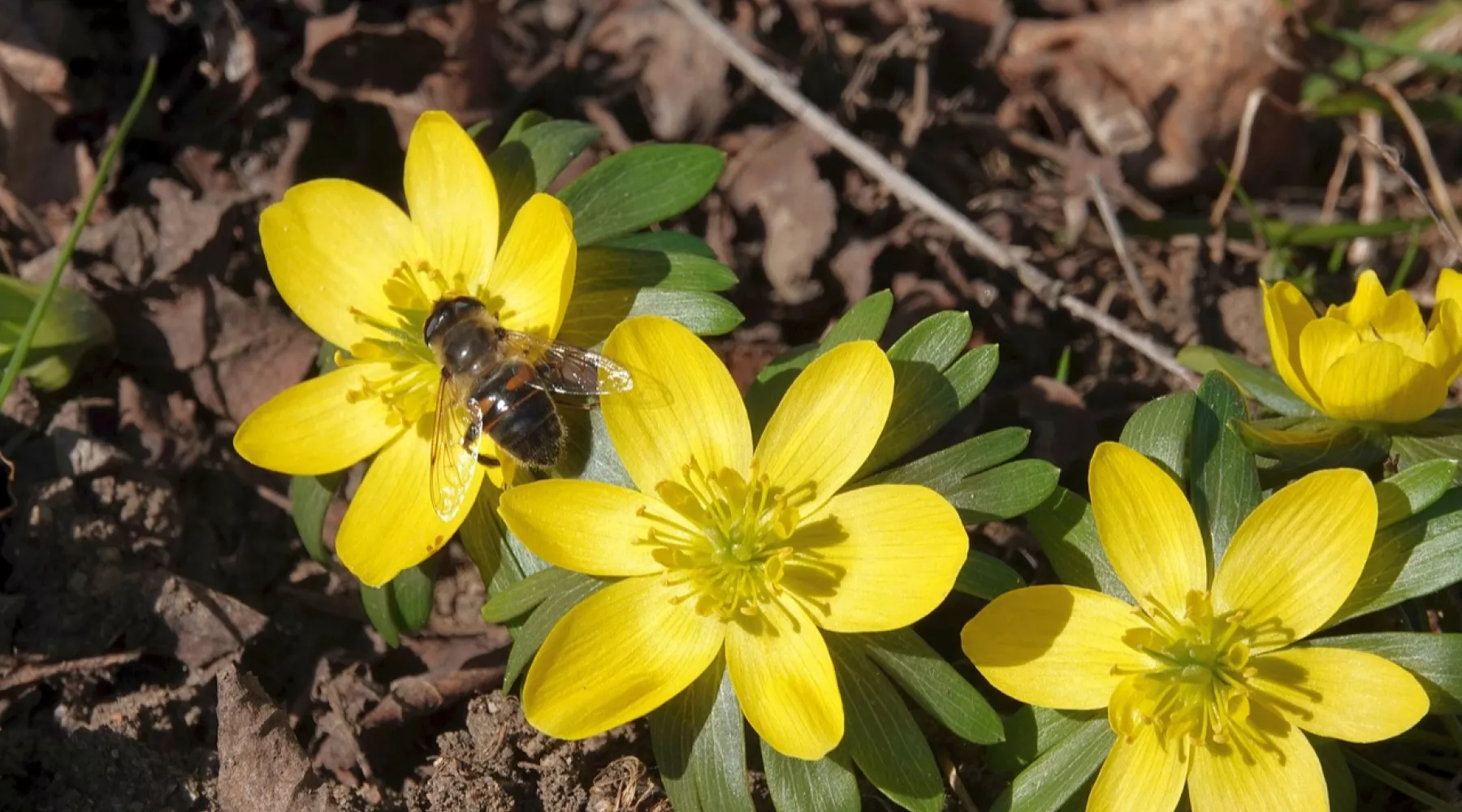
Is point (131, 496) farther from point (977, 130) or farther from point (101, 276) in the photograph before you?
point (977, 130)

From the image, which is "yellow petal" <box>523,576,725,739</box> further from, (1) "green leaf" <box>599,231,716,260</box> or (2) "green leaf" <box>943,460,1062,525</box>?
(1) "green leaf" <box>599,231,716,260</box>

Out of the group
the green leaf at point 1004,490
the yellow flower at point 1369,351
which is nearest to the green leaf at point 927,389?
the green leaf at point 1004,490

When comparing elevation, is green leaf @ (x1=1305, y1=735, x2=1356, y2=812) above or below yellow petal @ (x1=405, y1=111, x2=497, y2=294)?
below

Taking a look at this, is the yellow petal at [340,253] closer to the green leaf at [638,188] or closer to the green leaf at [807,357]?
the green leaf at [638,188]

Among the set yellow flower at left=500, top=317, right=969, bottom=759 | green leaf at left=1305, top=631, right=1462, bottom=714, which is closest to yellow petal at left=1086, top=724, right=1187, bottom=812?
green leaf at left=1305, top=631, right=1462, bottom=714

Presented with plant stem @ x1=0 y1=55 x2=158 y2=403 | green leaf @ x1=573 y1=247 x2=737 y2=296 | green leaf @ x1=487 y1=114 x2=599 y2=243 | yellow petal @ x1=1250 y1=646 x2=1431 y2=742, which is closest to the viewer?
yellow petal @ x1=1250 y1=646 x2=1431 y2=742

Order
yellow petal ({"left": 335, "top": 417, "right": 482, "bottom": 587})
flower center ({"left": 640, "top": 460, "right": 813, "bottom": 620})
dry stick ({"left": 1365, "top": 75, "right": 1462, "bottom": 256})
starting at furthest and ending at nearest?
1. dry stick ({"left": 1365, "top": 75, "right": 1462, "bottom": 256})
2. yellow petal ({"left": 335, "top": 417, "right": 482, "bottom": 587})
3. flower center ({"left": 640, "top": 460, "right": 813, "bottom": 620})
